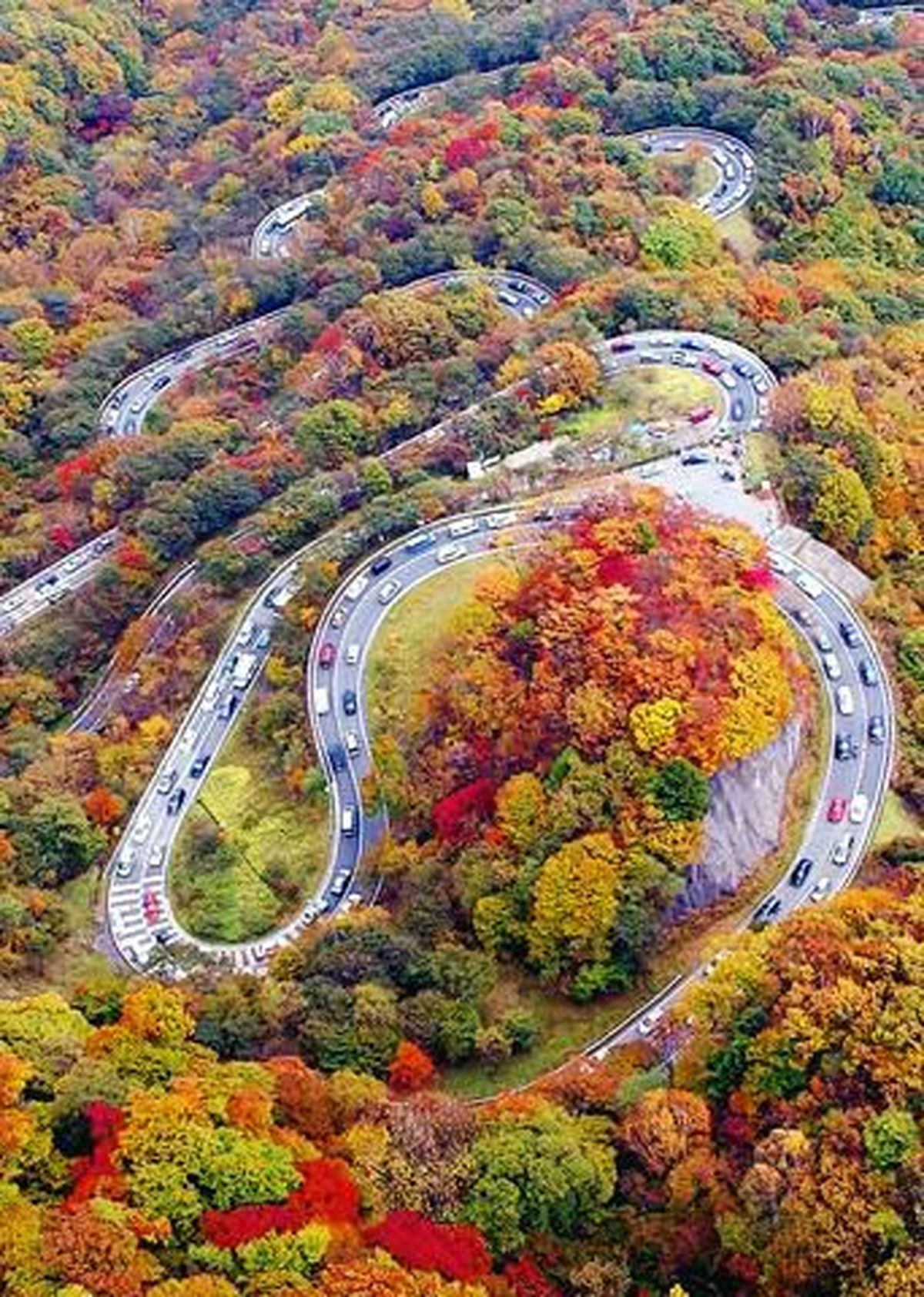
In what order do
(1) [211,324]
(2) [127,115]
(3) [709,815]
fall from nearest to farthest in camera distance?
(3) [709,815], (1) [211,324], (2) [127,115]

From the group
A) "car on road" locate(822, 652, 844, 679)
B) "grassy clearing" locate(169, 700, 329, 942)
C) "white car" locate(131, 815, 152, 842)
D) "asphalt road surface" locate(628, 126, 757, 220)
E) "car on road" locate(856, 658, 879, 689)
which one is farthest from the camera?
"asphalt road surface" locate(628, 126, 757, 220)

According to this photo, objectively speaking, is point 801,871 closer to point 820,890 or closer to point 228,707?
point 820,890

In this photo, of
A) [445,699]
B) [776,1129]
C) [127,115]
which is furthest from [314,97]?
[776,1129]

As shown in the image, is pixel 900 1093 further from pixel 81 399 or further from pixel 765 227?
→ pixel 81 399

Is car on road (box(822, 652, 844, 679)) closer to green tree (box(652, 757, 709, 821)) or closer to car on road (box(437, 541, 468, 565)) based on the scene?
green tree (box(652, 757, 709, 821))

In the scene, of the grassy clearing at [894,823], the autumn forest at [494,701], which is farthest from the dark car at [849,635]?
the grassy clearing at [894,823]

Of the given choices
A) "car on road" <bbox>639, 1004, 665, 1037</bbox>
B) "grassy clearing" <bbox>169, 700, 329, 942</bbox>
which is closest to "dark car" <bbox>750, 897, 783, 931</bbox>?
"car on road" <bbox>639, 1004, 665, 1037</bbox>
